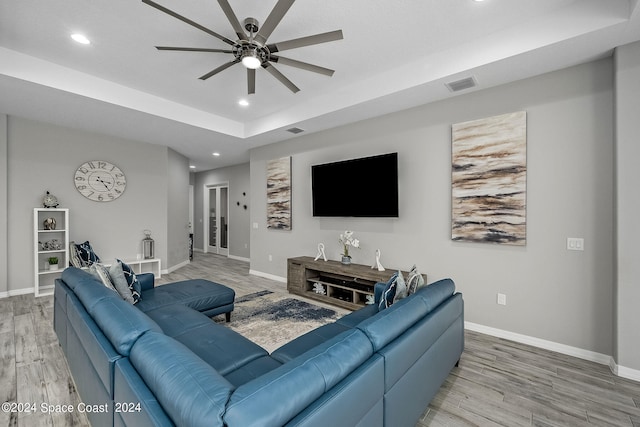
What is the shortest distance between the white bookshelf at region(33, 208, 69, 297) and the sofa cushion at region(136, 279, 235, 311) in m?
2.59

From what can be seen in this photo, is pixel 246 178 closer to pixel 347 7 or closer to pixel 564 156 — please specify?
pixel 347 7

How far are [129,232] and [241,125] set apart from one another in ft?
9.86

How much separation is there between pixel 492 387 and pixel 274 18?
3.15 metres

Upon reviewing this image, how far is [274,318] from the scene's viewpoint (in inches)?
137

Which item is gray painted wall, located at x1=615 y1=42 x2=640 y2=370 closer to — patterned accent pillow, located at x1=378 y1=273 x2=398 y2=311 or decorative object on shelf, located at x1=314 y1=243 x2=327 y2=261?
patterned accent pillow, located at x1=378 y1=273 x2=398 y2=311

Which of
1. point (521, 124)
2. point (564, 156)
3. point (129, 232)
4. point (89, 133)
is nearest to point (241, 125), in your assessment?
point (89, 133)

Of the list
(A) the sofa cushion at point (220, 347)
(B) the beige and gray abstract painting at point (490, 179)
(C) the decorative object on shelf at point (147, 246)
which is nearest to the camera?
(A) the sofa cushion at point (220, 347)

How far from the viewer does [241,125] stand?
516cm

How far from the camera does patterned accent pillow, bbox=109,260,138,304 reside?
254 centimetres

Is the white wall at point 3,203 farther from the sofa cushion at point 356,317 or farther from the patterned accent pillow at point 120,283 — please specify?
the sofa cushion at point 356,317

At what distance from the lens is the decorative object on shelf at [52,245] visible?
14.8 feet

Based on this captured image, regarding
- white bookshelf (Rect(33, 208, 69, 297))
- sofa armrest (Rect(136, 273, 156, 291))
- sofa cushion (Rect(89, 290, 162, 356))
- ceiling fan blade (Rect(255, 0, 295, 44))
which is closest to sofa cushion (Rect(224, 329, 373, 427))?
sofa cushion (Rect(89, 290, 162, 356))

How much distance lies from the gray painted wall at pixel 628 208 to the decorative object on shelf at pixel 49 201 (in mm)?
7094

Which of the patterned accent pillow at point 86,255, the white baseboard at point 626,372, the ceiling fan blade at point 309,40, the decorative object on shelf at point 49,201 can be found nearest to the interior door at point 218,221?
the patterned accent pillow at point 86,255
